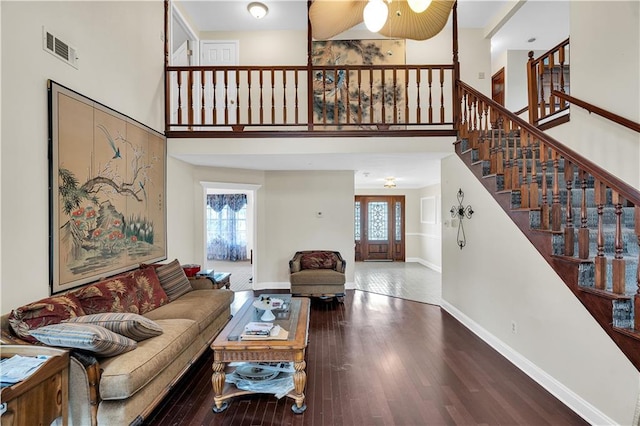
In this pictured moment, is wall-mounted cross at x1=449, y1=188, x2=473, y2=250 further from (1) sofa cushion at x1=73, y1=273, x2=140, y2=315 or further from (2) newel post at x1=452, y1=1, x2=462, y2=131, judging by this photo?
(1) sofa cushion at x1=73, y1=273, x2=140, y2=315

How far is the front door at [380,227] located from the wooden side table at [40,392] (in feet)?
28.6

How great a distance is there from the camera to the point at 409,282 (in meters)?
6.89

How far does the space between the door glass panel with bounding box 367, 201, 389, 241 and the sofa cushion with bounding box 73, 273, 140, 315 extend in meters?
7.95

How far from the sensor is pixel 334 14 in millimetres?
2443

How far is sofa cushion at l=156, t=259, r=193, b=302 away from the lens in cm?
355

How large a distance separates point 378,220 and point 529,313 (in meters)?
7.31

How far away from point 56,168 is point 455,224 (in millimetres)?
4541

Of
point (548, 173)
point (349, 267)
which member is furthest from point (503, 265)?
point (349, 267)

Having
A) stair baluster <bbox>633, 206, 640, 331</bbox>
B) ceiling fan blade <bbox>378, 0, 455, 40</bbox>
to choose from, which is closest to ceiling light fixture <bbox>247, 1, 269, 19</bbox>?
ceiling fan blade <bbox>378, 0, 455, 40</bbox>

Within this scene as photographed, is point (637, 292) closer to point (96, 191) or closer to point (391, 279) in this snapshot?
point (96, 191)

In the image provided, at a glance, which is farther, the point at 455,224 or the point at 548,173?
the point at 455,224

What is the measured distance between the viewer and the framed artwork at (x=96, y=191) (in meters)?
2.46

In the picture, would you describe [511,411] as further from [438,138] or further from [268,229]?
[268,229]

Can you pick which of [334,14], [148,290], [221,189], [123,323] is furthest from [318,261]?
[334,14]
